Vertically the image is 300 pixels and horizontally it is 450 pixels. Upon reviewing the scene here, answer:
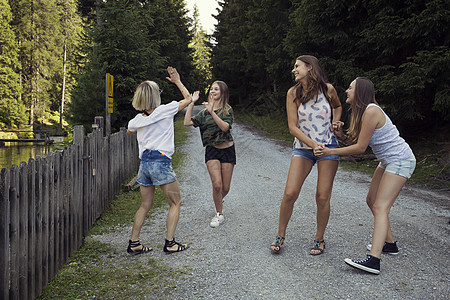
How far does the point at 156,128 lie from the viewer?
4180 mm

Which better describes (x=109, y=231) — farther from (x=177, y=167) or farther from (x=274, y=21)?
(x=274, y=21)

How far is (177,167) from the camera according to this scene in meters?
10.9

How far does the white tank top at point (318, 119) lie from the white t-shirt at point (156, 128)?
4.78ft

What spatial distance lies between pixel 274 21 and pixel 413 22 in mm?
10833

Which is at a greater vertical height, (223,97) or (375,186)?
(223,97)

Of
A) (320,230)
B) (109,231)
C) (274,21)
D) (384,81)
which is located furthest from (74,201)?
(274,21)

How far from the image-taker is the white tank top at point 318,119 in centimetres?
398

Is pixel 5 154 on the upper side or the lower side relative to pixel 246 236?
lower

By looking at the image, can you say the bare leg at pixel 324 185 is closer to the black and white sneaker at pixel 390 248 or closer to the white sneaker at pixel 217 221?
the black and white sneaker at pixel 390 248

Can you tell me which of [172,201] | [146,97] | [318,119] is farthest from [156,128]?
[318,119]

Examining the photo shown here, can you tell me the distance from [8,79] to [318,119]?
38004 mm

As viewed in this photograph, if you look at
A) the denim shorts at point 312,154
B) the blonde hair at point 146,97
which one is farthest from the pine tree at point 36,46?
the denim shorts at point 312,154

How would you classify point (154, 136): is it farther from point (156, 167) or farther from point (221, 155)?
point (221, 155)

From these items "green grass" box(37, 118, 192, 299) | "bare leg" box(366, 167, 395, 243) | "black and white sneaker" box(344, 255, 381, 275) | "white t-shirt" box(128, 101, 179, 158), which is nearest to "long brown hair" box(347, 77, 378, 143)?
"bare leg" box(366, 167, 395, 243)
